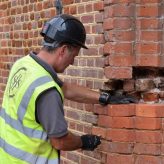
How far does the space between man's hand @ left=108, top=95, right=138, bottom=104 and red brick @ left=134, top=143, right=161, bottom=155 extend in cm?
35

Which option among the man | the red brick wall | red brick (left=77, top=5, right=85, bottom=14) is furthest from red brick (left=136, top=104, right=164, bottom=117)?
red brick (left=77, top=5, right=85, bottom=14)

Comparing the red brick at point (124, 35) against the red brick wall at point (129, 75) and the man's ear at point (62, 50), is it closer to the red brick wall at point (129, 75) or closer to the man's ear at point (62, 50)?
the red brick wall at point (129, 75)

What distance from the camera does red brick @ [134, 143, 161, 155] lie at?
144 inches

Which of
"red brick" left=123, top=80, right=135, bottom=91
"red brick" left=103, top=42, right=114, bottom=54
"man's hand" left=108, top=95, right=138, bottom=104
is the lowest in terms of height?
"man's hand" left=108, top=95, right=138, bottom=104

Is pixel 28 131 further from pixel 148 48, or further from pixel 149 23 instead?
pixel 149 23

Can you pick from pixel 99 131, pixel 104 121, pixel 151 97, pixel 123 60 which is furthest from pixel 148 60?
pixel 99 131

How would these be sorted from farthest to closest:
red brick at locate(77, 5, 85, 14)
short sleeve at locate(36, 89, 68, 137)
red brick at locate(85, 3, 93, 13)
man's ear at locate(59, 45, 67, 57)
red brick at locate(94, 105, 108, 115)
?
red brick at locate(77, 5, 85, 14) → red brick at locate(85, 3, 93, 13) → red brick at locate(94, 105, 108, 115) → man's ear at locate(59, 45, 67, 57) → short sleeve at locate(36, 89, 68, 137)

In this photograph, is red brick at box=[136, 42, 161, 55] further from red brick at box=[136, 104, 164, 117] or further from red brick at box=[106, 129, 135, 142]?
red brick at box=[106, 129, 135, 142]

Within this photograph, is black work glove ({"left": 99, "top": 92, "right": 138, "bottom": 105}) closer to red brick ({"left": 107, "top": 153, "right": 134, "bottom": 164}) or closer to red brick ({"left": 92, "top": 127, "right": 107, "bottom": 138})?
red brick ({"left": 92, "top": 127, "right": 107, "bottom": 138})

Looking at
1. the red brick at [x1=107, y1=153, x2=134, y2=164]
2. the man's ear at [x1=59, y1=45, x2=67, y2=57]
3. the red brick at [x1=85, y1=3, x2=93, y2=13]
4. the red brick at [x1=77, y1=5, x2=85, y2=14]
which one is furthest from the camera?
the red brick at [x1=77, y1=5, x2=85, y2=14]

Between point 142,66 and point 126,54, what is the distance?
160 mm

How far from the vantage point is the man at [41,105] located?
10.7 feet

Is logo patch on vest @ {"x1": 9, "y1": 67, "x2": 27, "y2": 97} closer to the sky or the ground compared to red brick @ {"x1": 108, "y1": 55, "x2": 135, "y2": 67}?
closer to the ground

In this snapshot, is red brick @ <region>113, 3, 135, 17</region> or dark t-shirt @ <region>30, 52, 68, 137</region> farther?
red brick @ <region>113, 3, 135, 17</region>
